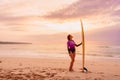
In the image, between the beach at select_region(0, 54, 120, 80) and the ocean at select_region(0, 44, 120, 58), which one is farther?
the ocean at select_region(0, 44, 120, 58)

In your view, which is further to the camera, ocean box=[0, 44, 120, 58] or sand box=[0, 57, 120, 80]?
ocean box=[0, 44, 120, 58]

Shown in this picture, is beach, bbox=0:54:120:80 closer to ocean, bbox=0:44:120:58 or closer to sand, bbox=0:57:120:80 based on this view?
sand, bbox=0:57:120:80

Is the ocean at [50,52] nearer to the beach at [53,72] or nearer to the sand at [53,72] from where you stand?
the beach at [53,72]

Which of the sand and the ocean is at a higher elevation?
the sand

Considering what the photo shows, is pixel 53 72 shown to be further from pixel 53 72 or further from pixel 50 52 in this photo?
pixel 50 52

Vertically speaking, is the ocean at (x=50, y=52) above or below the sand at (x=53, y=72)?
below

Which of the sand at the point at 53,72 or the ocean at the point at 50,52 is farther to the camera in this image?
the ocean at the point at 50,52

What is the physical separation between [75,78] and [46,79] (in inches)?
50.8

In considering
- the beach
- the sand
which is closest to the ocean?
the beach

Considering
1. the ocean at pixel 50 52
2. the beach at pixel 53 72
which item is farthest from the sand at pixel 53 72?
the ocean at pixel 50 52

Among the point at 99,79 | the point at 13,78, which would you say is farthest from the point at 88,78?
the point at 13,78

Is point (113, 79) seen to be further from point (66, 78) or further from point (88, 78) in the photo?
point (66, 78)

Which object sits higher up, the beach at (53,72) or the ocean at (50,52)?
the beach at (53,72)

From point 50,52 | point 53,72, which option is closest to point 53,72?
point 53,72
